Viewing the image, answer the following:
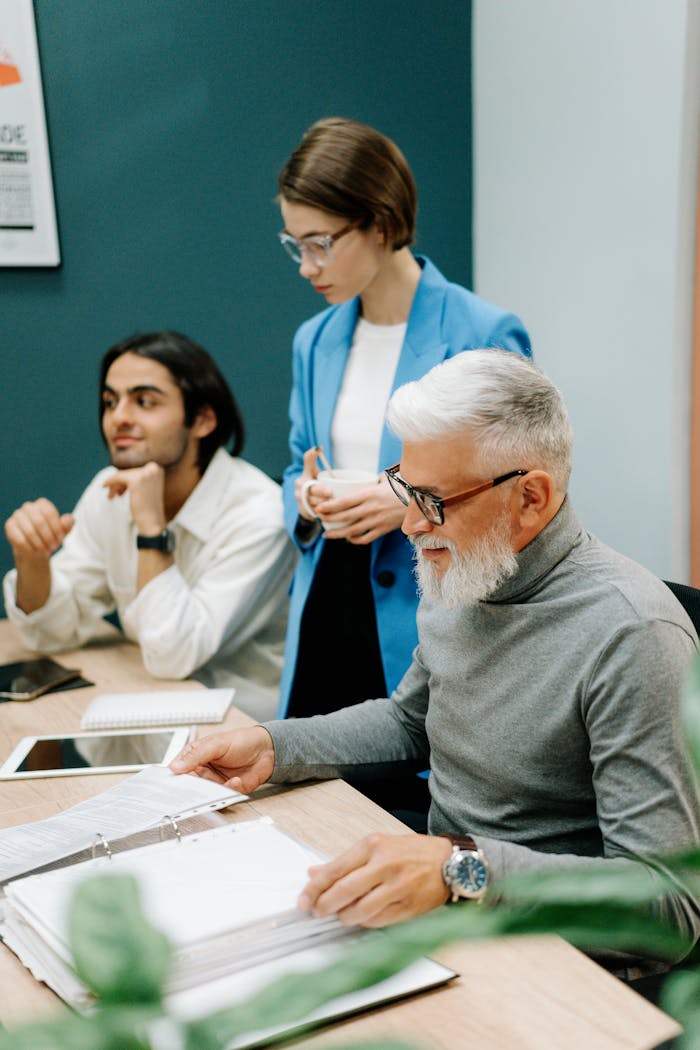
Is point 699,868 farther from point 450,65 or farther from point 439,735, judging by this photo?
point 450,65

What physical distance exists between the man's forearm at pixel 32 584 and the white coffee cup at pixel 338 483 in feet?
2.19

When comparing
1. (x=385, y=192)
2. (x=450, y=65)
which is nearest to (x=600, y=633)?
(x=385, y=192)

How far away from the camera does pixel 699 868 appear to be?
18.0 inches

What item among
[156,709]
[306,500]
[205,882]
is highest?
[306,500]

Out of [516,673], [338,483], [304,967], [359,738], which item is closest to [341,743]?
[359,738]

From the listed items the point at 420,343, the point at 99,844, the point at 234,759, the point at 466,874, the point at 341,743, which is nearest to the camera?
the point at 466,874

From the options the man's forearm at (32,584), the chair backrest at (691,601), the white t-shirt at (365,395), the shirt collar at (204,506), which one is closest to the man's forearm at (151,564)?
the shirt collar at (204,506)

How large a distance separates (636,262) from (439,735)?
1611 millimetres

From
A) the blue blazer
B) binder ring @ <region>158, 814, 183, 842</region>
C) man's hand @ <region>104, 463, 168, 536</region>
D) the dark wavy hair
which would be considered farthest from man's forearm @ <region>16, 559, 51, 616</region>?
binder ring @ <region>158, 814, 183, 842</region>

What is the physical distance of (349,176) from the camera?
76.5 inches

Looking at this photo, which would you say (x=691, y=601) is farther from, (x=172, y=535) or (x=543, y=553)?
(x=172, y=535)

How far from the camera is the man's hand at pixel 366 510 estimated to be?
1857 millimetres

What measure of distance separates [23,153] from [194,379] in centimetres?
85

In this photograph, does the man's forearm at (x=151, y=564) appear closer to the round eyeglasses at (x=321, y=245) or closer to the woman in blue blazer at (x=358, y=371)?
the woman in blue blazer at (x=358, y=371)
